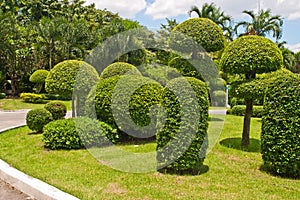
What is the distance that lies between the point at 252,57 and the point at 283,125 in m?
2.42

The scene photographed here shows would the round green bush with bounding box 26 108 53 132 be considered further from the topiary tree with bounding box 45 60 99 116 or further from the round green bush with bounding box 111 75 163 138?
the round green bush with bounding box 111 75 163 138

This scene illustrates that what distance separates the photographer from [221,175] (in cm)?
533

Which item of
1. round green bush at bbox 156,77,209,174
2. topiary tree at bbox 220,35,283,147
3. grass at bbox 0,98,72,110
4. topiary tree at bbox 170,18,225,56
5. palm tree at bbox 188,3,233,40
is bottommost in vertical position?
grass at bbox 0,98,72,110

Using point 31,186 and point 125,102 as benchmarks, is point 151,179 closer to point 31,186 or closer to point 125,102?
point 31,186

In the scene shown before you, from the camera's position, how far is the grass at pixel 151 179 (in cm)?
436

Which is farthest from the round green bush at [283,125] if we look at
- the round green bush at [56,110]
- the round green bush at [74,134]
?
the round green bush at [56,110]

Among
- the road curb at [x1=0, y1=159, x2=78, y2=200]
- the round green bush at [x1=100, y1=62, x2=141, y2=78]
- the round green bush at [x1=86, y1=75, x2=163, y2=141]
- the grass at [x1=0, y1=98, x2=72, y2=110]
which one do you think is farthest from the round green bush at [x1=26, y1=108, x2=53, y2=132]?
the grass at [x1=0, y1=98, x2=72, y2=110]

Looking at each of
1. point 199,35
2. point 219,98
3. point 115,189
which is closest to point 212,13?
point 219,98

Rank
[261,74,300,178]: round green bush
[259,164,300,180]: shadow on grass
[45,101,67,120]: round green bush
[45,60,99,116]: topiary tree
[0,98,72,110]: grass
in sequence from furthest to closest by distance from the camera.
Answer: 1. [0,98,72,110]: grass
2. [45,101,67,120]: round green bush
3. [45,60,99,116]: topiary tree
4. [259,164,300,180]: shadow on grass
5. [261,74,300,178]: round green bush

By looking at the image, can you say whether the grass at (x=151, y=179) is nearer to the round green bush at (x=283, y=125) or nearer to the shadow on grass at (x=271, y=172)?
the shadow on grass at (x=271, y=172)

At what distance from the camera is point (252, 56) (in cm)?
708

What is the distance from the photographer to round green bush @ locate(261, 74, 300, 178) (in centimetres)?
505

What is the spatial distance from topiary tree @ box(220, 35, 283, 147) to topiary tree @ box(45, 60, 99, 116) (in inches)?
148

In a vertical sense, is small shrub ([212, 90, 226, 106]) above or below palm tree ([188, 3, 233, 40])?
below
